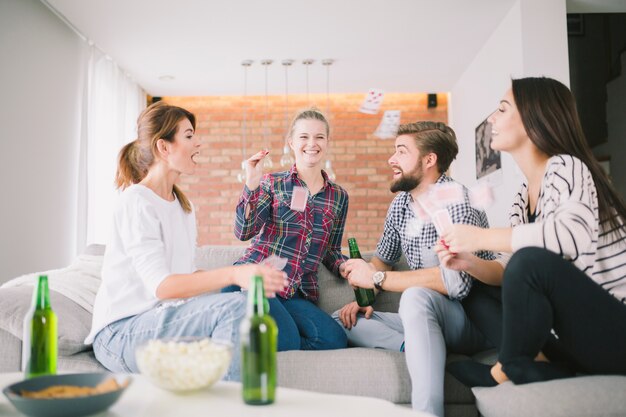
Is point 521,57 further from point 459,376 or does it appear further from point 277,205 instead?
point 459,376

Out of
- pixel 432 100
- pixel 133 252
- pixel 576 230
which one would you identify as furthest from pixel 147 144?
pixel 432 100

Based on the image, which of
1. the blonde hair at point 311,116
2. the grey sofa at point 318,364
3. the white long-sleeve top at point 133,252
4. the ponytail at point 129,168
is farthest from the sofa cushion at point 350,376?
the blonde hair at point 311,116

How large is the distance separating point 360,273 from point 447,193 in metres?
0.46

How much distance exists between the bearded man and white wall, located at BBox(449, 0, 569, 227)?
197 centimetres

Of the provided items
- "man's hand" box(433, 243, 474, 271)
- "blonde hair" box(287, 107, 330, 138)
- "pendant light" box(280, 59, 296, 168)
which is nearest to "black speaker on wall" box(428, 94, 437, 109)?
"pendant light" box(280, 59, 296, 168)

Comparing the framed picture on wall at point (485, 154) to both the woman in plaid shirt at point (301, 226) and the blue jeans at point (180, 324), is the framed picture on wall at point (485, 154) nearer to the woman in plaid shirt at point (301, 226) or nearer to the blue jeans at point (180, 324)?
the woman in plaid shirt at point (301, 226)

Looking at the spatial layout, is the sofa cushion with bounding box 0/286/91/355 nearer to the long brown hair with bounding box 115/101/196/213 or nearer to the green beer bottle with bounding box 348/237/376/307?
the long brown hair with bounding box 115/101/196/213

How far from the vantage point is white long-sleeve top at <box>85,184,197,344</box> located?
1.51m

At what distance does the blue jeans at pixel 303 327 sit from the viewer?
191 cm

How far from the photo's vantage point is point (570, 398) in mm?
1389

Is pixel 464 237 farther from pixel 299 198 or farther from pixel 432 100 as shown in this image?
pixel 432 100

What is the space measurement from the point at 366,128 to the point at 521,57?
276 cm

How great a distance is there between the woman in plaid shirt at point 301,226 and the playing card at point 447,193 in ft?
1.41

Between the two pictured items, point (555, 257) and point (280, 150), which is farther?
point (280, 150)
